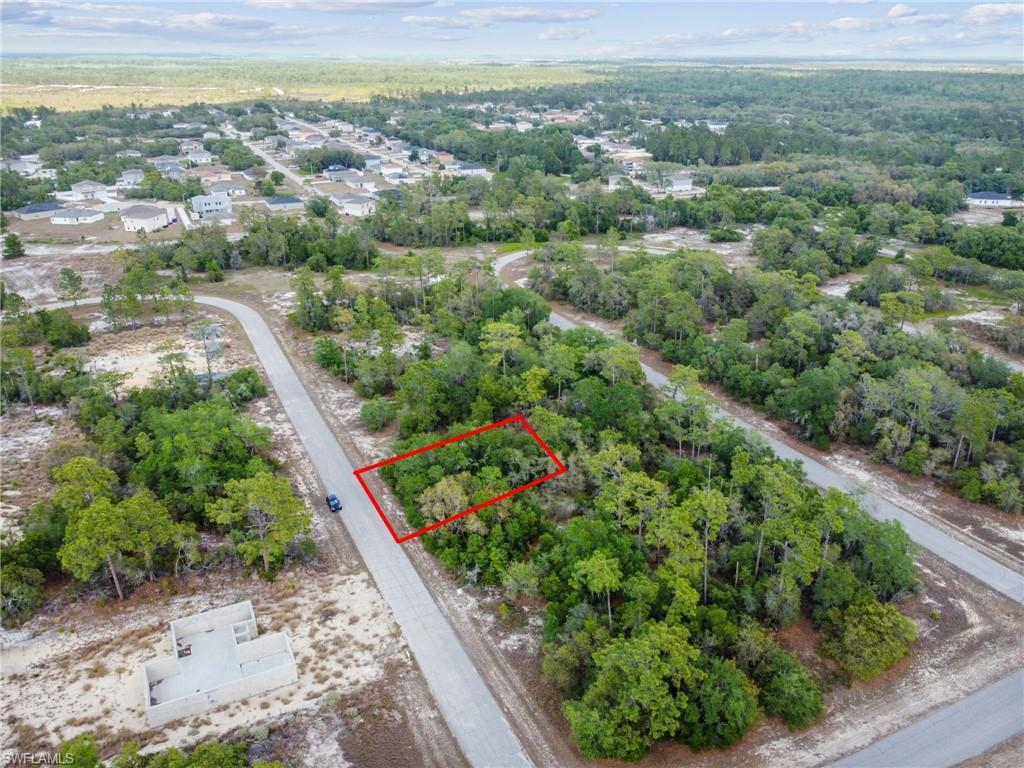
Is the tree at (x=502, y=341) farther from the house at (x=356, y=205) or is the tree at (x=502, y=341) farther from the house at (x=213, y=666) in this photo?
the house at (x=356, y=205)

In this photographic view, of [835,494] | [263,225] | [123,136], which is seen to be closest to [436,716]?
[835,494]

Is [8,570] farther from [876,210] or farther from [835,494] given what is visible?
[876,210]

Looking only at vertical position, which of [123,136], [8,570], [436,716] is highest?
[123,136]

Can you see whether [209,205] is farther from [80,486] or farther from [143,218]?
[80,486]

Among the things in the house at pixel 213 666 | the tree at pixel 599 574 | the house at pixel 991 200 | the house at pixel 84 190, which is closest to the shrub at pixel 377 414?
the house at pixel 213 666

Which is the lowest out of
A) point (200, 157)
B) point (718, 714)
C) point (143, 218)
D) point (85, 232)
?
point (718, 714)

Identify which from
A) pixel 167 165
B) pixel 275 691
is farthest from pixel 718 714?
pixel 167 165
